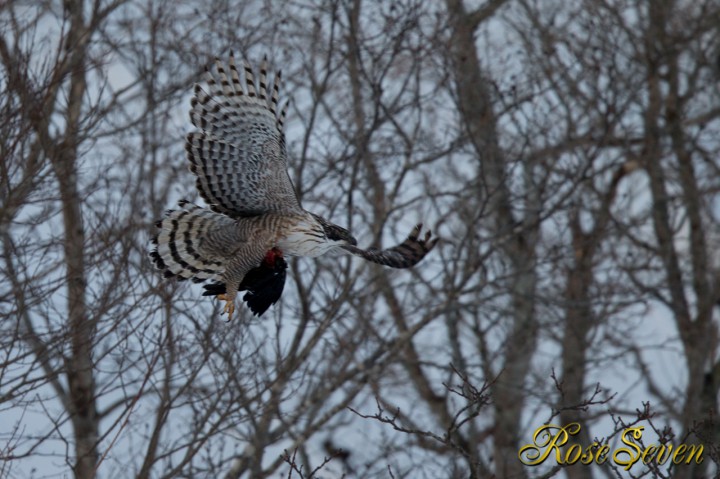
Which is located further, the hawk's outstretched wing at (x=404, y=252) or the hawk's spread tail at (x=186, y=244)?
the hawk's spread tail at (x=186, y=244)

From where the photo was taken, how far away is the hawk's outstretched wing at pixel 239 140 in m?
7.14

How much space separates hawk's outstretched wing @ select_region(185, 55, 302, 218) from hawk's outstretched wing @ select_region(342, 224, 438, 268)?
0.65 meters

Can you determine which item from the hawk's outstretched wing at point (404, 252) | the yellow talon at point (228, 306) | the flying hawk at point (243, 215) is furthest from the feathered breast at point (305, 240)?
the yellow talon at point (228, 306)

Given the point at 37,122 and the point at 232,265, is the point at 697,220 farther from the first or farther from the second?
the point at 37,122

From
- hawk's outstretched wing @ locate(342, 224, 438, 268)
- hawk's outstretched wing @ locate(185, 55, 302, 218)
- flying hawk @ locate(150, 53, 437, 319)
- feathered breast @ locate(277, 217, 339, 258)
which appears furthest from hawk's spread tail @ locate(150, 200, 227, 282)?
hawk's outstretched wing @ locate(342, 224, 438, 268)

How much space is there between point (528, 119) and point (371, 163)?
1.61 meters

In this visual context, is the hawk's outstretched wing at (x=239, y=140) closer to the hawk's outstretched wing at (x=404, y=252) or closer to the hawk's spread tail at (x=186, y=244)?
the hawk's spread tail at (x=186, y=244)

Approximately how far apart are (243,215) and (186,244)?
17.8 inches

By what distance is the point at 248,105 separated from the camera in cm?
711

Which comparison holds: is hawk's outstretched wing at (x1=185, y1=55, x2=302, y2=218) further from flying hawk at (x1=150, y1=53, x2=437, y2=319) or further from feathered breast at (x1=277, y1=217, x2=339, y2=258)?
feathered breast at (x1=277, y1=217, x2=339, y2=258)

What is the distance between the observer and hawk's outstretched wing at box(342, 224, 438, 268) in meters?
7.00

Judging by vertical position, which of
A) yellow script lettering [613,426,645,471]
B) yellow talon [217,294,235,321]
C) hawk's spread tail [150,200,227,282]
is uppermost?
hawk's spread tail [150,200,227,282]

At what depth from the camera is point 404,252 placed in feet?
24.0

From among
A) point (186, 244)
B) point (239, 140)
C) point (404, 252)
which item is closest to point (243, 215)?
point (186, 244)
